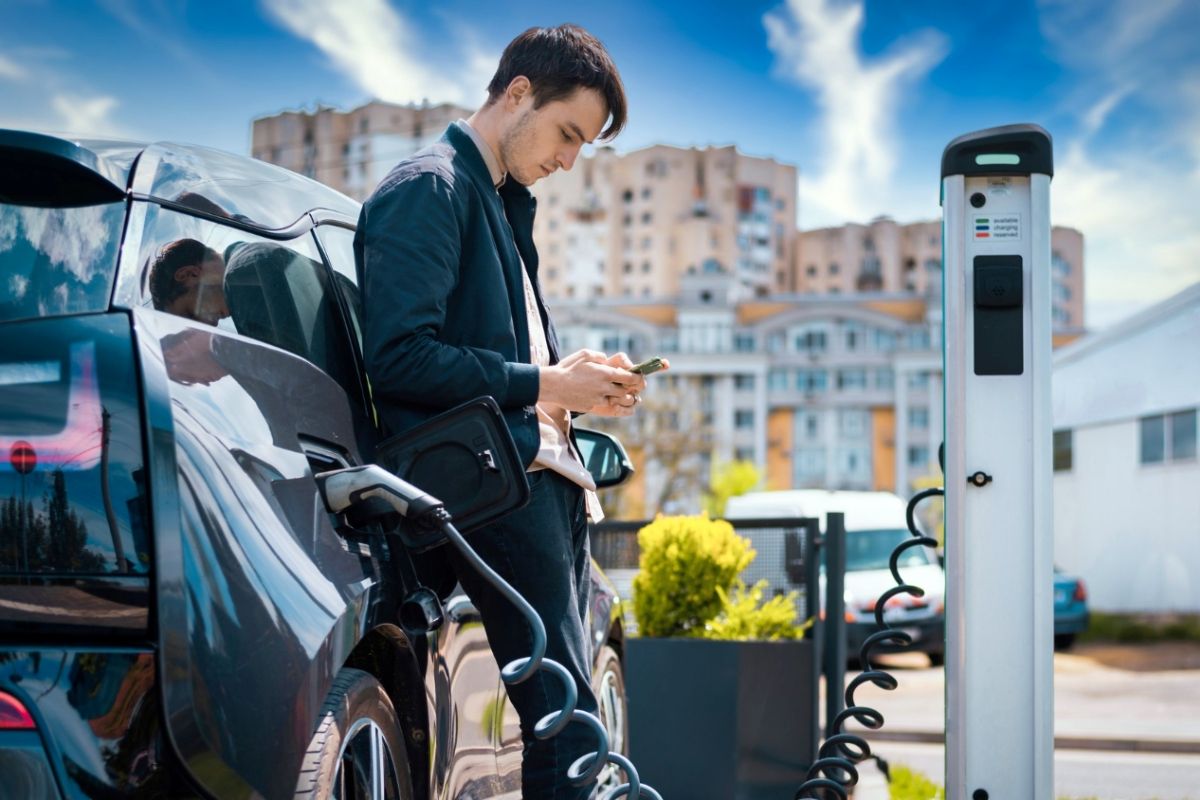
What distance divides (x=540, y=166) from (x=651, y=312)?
87.2 m

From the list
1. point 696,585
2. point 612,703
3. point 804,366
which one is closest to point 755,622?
point 696,585

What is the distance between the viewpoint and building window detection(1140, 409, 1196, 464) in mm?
24312

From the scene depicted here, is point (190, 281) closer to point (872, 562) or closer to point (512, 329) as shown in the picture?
point (512, 329)

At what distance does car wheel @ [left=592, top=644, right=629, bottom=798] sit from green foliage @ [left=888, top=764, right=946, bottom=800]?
1.82m

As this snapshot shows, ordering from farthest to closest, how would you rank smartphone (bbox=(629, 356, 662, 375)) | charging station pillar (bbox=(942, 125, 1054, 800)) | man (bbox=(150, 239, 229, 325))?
charging station pillar (bbox=(942, 125, 1054, 800)) → smartphone (bbox=(629, 356, 662, 375)) → man (bbox=(150, 239, 229, 325))

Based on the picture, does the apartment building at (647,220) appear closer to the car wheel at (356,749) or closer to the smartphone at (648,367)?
the smartphone at (648,367)

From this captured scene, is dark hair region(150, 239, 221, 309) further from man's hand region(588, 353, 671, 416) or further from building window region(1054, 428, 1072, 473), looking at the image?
building window region(1054, 428, 1072, 473)

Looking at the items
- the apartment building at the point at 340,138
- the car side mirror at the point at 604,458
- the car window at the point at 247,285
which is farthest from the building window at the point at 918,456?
the car window at the point at 247,285

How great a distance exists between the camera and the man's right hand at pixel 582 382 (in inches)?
110

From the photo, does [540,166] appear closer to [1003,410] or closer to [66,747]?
[1003,410]

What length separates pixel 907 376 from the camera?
292ft

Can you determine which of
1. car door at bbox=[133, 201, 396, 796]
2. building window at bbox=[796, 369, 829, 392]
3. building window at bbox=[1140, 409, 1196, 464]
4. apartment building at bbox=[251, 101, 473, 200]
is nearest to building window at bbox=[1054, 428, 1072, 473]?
building window at bbox=[1140, 409, 1196, 464]

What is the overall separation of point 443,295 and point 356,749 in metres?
0.86

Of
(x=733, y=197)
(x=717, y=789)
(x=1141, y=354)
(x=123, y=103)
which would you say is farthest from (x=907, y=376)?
(x=717, y=789)
